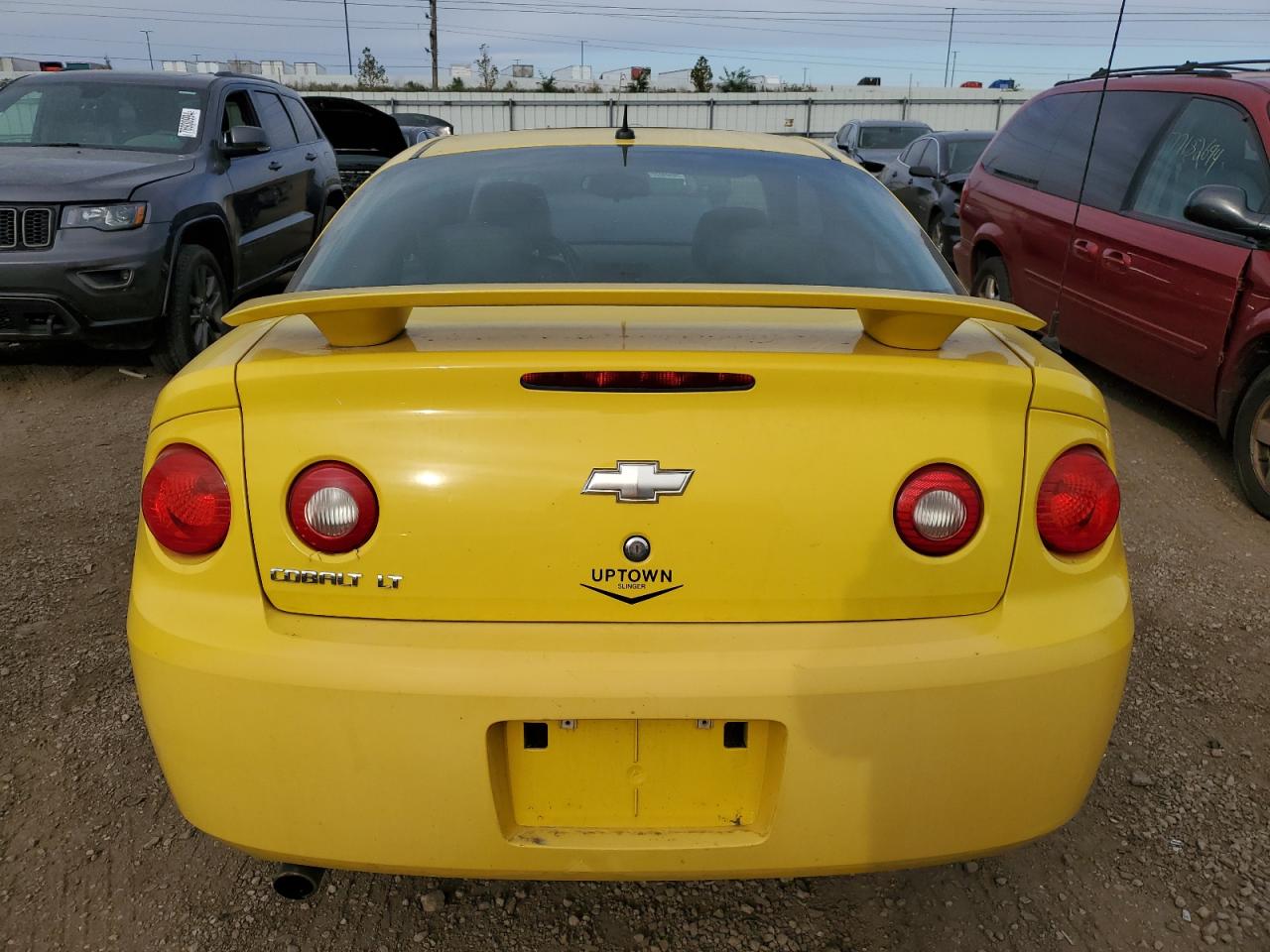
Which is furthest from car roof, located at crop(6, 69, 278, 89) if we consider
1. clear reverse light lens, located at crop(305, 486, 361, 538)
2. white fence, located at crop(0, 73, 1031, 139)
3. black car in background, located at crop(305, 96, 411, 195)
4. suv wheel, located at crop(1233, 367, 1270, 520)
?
white fence, located at crop(0, 73, 1031, 139)

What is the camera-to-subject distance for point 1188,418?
5.66 m

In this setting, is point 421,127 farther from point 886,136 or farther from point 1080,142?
point 1080,142

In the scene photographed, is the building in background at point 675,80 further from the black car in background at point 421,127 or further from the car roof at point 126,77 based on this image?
the car roof at point 126,77

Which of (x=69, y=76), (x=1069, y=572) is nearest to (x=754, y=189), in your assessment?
(x=1069, y=572)

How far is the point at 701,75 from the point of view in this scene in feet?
189

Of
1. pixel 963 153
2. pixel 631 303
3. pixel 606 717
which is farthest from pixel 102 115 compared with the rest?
pixel 963 153

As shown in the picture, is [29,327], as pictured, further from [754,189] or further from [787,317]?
[787,317]

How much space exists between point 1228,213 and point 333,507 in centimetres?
406

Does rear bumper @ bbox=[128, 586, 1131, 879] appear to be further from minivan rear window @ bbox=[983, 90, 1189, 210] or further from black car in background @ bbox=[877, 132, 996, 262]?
black car in background @ bbox=[877, 132, 996, 262]

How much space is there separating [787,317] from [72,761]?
7.02ft

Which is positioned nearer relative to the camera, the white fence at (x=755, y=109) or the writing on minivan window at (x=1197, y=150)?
the writing on minivan window at (x=1197, y=150)

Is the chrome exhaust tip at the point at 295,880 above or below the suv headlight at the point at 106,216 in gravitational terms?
below

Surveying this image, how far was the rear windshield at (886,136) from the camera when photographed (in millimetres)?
16953

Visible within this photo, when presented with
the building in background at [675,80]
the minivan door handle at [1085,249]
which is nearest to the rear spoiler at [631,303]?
the minivan door handle at [1085,249]
